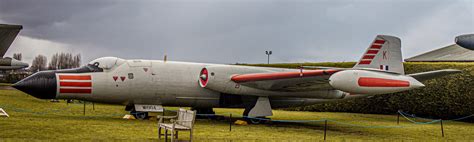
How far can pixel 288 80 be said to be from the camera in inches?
620

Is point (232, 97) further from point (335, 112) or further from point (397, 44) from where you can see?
point (335, 112)

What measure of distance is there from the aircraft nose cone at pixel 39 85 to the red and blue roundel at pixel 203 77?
4.63 m

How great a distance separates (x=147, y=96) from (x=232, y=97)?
3054 mm

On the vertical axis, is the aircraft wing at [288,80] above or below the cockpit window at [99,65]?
below

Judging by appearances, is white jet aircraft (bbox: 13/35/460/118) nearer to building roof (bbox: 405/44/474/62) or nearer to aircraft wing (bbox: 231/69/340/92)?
aircraft wing (bbox: 231/69/340/92)

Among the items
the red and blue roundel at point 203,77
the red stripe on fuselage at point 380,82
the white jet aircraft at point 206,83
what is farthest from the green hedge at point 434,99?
the red and blue roundel at point 203,77

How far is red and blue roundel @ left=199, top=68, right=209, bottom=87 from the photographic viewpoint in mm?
16688

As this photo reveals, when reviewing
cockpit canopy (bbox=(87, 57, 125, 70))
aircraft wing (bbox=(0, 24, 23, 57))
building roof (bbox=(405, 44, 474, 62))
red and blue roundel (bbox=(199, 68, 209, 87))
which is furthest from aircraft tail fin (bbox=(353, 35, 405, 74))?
building roof (bbox=(405, 44, 474, 62))

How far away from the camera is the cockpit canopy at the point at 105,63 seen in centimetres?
1608

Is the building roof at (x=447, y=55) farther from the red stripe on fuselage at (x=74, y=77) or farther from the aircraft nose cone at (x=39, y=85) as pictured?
the aircraft nose cone at (x=39, y=85)

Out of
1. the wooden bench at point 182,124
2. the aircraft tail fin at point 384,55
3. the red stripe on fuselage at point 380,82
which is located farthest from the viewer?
the aircraft tail fin at point 384,55

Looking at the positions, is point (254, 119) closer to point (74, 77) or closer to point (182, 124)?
point (74, 77)

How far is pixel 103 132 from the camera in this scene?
12109 mm

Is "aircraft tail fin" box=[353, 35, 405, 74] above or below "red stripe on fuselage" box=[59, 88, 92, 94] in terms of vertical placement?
above
